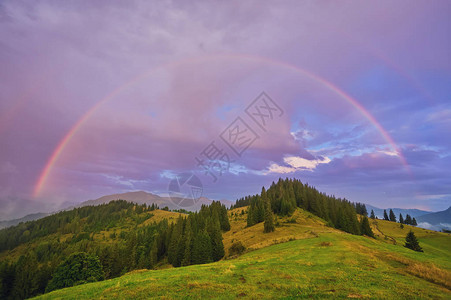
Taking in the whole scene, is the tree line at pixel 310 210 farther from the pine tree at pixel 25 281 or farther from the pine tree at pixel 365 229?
the pine tree at pixel 25 281

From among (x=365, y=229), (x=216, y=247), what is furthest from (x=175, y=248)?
(x=365, y=229)

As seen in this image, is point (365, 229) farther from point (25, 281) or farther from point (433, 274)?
point (25, 281)

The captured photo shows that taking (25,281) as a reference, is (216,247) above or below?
above

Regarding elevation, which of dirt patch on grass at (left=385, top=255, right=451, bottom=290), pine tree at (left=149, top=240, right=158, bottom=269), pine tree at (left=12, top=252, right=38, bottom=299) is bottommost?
pine tree at (left=12, top=252, right=38, bottom=299)

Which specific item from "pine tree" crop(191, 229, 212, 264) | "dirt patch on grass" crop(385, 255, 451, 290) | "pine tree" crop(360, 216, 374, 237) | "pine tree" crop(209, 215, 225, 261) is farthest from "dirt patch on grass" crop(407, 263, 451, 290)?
"pine tree" crop(360, 216, 374, 237)

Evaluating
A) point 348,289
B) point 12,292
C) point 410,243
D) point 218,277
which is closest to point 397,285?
point 348,289

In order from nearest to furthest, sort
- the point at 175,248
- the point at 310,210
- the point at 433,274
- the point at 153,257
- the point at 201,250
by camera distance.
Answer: the point at 433,274 → the point at 201,250 → the point at 175,248 → the point at 153,257 → the point at 310,210

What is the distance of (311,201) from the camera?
440 feet

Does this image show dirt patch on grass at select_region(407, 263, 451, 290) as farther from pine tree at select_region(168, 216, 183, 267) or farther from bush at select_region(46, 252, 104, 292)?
bush at select_region(46, 252, 104, 292)

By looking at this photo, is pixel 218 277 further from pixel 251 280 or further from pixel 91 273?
pixel 91 273

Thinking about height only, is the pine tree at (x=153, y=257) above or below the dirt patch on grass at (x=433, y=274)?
below

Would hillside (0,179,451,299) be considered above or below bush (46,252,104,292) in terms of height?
above

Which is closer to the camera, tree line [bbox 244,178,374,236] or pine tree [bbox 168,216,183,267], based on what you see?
pine tree [bbox 168,216,183,267]

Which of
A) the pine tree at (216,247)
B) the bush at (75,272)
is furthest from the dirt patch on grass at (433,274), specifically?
the bush at (75,272)
